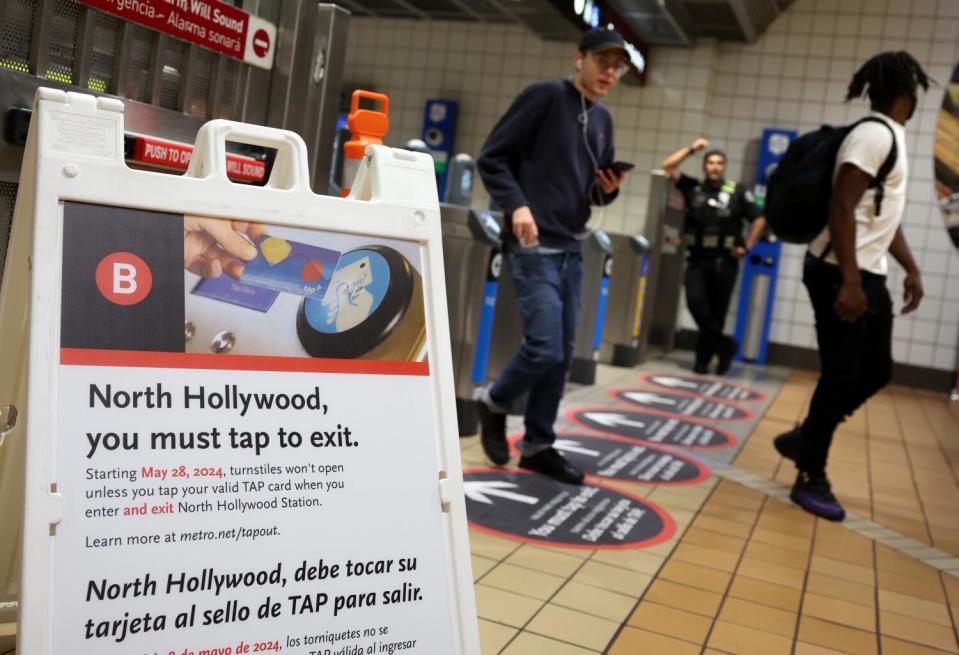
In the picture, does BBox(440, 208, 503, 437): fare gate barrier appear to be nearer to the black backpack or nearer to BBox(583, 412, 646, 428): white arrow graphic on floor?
BBox(583, 412, 646, 428): white arrow graphic on floor

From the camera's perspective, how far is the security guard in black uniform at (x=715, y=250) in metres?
7.09

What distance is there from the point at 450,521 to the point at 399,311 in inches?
14.1

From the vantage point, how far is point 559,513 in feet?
10.2

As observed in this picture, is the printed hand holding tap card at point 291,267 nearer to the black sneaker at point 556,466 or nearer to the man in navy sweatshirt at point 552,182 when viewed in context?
the man in navy sweatshirt at point 552,182

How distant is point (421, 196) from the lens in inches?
63.5

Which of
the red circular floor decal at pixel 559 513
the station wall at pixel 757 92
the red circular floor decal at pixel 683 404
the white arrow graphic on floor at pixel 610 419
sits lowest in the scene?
the red circular floor decal at pixel 559 513

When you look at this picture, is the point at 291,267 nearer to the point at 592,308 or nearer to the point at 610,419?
the point at 610,419

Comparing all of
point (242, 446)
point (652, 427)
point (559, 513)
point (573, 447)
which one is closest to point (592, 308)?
point (652, 427)

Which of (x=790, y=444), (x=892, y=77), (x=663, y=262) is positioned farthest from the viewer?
(x=663, y=262)

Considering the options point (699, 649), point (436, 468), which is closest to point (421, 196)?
point (436, 468)

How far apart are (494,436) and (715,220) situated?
4.15 metres

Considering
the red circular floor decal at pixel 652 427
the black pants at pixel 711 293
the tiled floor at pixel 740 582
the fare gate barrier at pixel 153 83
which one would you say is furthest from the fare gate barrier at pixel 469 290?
the black pants at pixel 711 293

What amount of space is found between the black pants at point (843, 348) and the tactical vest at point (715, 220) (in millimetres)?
3693

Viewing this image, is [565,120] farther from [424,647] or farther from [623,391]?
[623,391]
